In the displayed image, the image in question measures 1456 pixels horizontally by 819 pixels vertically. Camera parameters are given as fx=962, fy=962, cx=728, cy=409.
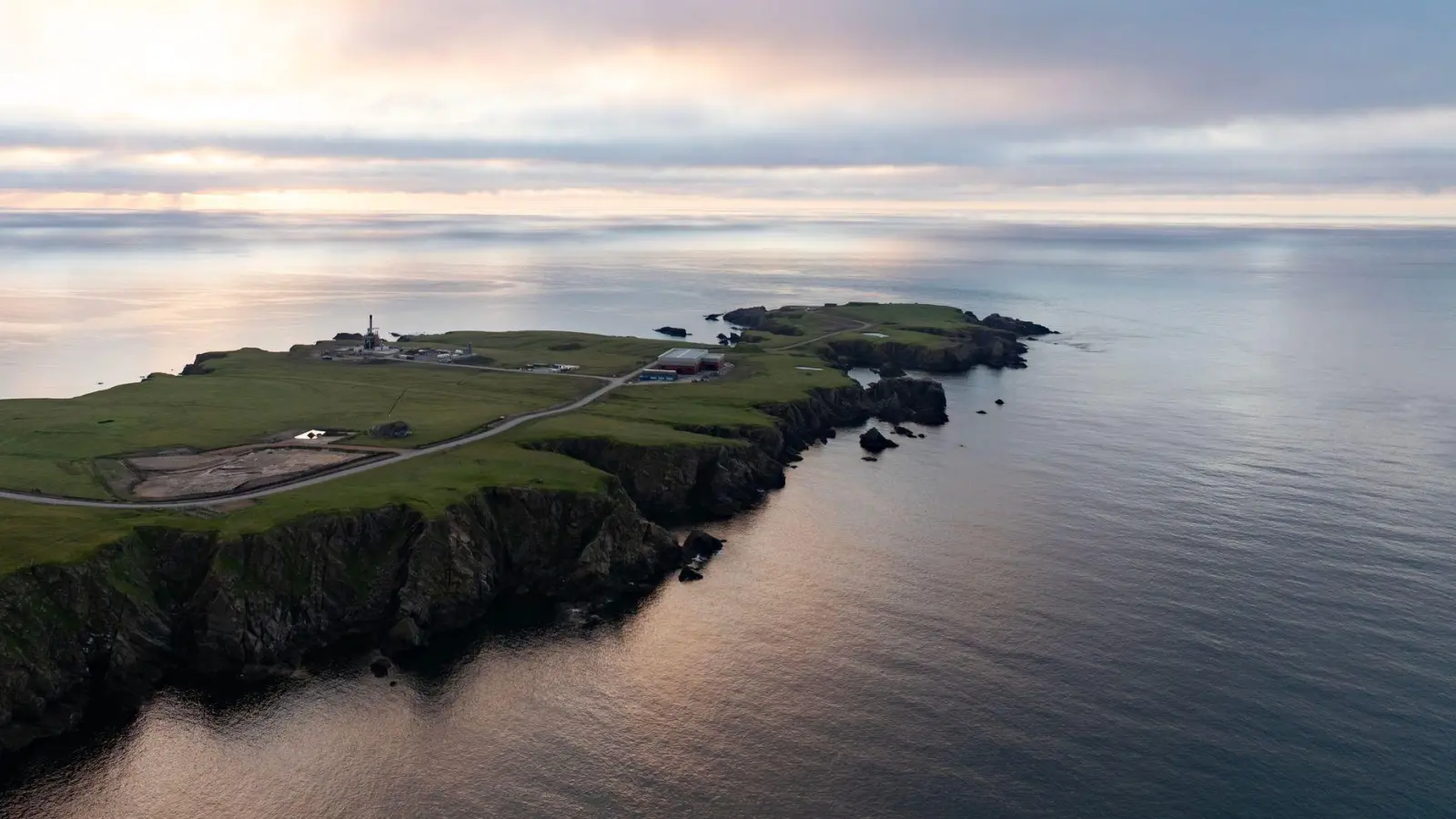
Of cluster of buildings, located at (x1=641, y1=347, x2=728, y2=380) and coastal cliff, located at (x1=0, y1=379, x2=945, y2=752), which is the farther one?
cluster of buildings, located at (x1=641, y1=347, x2=728, y2=380)

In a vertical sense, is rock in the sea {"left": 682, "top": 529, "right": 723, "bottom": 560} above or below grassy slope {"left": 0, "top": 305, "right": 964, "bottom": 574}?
below

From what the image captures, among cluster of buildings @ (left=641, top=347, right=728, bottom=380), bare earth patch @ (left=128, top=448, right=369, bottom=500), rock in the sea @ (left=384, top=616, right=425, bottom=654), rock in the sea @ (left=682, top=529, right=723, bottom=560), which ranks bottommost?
rock in the sea @ (left=384, top=616, right=425, bottom=654)

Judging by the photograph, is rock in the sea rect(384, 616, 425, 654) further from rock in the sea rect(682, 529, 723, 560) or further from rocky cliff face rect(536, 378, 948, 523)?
rocky cliff face rect(536, 378, 948, 523)

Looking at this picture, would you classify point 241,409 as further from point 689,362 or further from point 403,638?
point 689,362

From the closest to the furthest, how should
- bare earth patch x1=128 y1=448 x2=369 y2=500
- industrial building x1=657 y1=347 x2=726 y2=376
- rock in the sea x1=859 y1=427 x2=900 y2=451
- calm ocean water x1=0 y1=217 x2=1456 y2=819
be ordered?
1. calm ocean water x1=0 y1=217 x2=1456 y2=819
2. bare earth patch x1=128 y1=448 x2=369 y2=500
3. rock in the sea x1=859 y1=427 x2=900 y2=451
4. industrial building x1=657 y1=347 x2=726 y2=376

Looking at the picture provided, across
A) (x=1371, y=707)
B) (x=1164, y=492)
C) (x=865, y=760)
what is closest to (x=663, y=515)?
(x=865, y=760)

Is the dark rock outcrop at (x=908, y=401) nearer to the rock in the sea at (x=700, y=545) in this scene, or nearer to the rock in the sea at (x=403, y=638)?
the rock in the sea at (x=700, y=545)

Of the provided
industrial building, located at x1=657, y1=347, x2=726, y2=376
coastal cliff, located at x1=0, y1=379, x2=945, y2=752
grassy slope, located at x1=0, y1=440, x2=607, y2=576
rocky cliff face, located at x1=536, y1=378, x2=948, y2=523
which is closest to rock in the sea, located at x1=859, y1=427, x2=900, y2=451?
rocky cliff face, located at x1=536, y1=378, x2=948, y2=523
